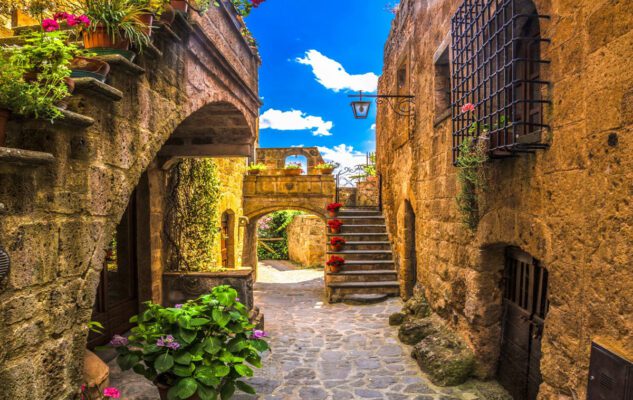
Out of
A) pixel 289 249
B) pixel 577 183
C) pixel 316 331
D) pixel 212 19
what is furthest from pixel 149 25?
pixel 289 249

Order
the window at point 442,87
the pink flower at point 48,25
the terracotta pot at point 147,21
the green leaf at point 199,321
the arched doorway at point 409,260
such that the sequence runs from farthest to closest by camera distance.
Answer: the arched doorway at point 409,260, the window at point 442,87, the green leaf at point 199,321, the terracotta pot at point 147,21, the pink flower at point 48,25

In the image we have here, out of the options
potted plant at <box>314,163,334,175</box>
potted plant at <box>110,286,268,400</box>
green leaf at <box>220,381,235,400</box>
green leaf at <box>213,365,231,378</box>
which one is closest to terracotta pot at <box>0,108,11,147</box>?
potted plant at <box>110,286,268,400</box>

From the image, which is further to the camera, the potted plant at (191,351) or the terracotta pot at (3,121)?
the potted plant at (191,351)

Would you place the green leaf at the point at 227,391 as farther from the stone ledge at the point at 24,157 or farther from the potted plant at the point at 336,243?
the potted plant at the point at 336,243

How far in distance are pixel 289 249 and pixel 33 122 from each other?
1731 centimetres

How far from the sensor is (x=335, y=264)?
8.95 metres

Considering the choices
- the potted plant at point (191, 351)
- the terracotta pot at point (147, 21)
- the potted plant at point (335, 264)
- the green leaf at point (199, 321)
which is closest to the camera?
the terracotta pot at point (147, 21)

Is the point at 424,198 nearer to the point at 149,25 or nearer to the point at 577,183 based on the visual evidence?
the point at 577,183

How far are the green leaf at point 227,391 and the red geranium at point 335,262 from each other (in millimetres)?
5870

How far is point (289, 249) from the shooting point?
19.0 m

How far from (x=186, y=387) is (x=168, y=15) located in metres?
2.59

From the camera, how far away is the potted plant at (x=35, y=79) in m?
1.78

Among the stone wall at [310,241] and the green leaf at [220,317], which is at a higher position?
the green leaf at [220,317]

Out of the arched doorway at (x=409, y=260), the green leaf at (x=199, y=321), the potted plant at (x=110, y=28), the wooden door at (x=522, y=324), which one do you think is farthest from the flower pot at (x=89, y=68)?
the arched doorway at (x=409, y=260)
